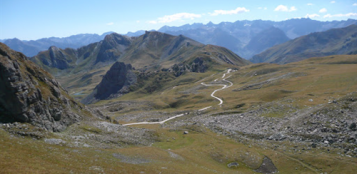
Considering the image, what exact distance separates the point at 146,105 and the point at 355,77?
128880mm

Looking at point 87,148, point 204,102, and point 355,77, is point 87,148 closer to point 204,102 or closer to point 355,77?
point 204,102

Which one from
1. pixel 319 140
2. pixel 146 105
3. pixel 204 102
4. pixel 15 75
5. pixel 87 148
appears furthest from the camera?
pixel 146 105

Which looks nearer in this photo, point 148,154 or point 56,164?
point 56,164

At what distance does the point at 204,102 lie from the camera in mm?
142625

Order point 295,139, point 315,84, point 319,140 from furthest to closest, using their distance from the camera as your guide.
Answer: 1. point 315,84
2. point 295,139
3. point 319,140

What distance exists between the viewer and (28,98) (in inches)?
1948

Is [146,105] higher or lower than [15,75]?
lower

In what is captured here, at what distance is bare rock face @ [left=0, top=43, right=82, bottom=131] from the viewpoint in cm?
4647

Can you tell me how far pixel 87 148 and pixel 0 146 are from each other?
15.9 meters

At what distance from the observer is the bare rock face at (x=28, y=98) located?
152 feet

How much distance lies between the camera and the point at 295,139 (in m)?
60.2

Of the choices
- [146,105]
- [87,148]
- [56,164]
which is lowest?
[146,105]

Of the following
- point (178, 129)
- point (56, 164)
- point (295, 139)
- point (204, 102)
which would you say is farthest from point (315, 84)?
point (56, 164)

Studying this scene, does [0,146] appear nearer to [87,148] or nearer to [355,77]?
[87,148]
